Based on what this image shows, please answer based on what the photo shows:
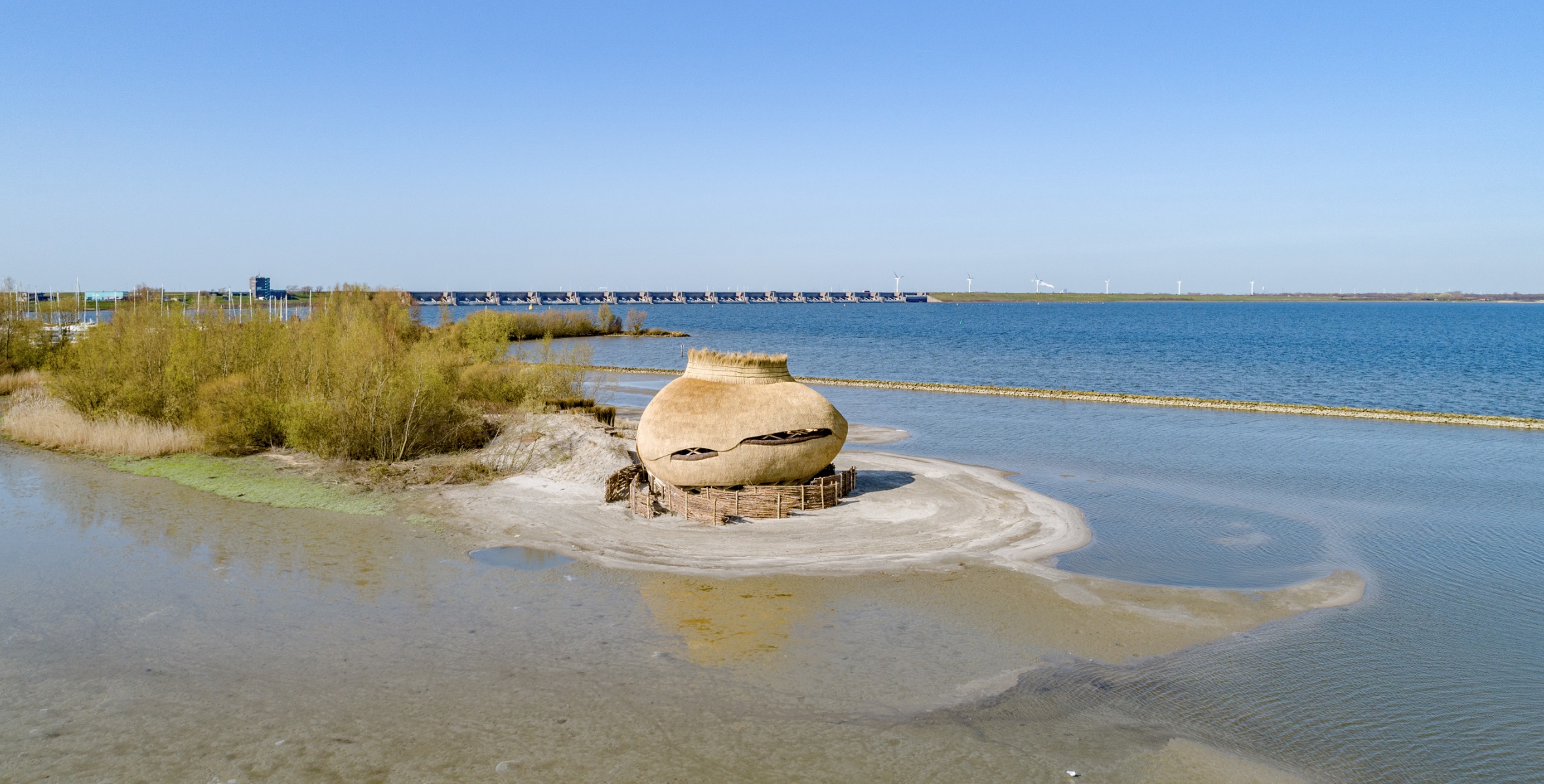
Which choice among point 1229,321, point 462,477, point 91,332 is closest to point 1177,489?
point 462,477

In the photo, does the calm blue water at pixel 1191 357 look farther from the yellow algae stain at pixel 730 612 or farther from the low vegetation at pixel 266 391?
the yellow algae stain at pixel 730 612

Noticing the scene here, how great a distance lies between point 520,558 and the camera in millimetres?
16500

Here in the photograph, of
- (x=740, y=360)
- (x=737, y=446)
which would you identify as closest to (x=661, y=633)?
(x=737, y=446)

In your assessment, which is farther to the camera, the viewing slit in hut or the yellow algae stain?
the viewing slit in hut

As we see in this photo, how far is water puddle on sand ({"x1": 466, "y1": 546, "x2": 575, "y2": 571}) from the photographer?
52.4 feet

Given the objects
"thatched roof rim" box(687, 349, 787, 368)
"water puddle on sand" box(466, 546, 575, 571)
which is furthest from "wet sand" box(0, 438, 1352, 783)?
"thatched roof rim" box(687, 349, 787, 368)

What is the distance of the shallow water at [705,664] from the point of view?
30.9 ft

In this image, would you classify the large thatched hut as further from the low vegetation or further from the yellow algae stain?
the low vegetation

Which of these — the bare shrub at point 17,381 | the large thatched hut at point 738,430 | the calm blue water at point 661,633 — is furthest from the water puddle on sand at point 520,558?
the bare shrub at point 17,381

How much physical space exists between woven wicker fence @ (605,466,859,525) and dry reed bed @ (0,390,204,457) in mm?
15458

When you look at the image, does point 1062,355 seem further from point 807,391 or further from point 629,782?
point 629,782

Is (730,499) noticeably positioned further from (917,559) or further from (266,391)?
(266,391)

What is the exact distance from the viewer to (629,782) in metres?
8.86

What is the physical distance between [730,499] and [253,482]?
1284cm
